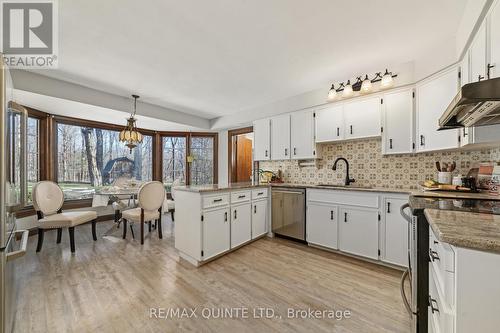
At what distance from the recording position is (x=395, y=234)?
7.55ft

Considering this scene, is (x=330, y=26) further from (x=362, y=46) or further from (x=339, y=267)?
(x=339, y=267)

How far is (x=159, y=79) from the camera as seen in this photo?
9.61ft

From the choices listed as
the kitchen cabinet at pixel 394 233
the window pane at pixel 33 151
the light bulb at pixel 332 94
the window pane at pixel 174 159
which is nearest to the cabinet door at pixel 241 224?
the kitchen cabinet at pixel 394 233

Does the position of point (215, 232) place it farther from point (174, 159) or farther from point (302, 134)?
point (174, 159)

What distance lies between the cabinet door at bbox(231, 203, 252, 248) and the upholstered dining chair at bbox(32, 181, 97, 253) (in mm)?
2191

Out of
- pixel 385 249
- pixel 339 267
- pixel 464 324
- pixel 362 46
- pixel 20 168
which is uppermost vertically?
pixel 362 46

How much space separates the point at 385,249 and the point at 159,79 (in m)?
3.72

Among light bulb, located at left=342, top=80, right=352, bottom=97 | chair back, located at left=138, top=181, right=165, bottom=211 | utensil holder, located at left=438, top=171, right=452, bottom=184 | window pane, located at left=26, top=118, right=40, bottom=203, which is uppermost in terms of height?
light bulb, located at left=342, top=80, right=352, bottom=97

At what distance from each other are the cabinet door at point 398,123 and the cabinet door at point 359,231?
86 centimetres

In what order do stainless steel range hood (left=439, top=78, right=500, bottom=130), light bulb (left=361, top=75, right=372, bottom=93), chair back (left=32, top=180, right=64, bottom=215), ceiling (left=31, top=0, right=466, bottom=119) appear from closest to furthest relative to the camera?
stainless steel range hood (left=439, top=78, right=500, bottom=130) → ceiling (left=31, top=0, right=466, bottom=119) → light bulb (left=361, top=75, right=372, bottom=93) → chair back (left=32, top=180, right=64, bottom=215)

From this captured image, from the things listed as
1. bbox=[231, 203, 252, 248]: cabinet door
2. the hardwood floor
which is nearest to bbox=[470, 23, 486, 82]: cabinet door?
the hardwood floor

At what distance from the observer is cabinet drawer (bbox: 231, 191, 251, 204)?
9.11ft

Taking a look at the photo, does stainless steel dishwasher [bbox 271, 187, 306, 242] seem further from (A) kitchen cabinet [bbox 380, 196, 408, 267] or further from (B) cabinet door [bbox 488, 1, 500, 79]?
(B) cabinet door [bbox 488, 1, 500, 79]

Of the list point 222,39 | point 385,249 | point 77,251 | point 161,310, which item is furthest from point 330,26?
point 77,251
